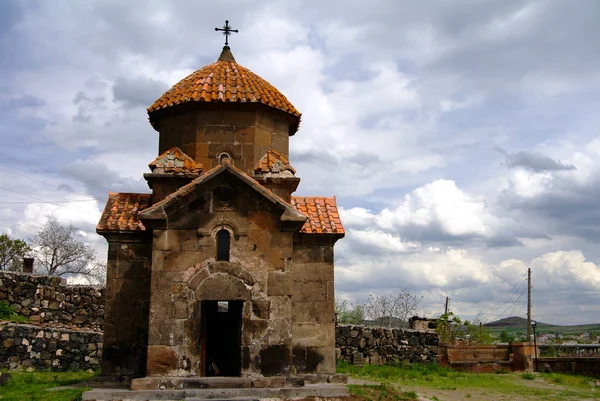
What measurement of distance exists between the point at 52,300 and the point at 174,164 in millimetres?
7496

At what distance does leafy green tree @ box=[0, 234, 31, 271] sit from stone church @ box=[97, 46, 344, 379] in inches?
643

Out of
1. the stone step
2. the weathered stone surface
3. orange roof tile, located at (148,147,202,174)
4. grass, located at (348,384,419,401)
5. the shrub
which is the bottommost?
grass, located at (348,384,419,401)

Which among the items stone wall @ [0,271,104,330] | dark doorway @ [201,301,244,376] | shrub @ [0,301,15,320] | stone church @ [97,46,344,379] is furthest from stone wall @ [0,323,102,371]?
stone church @ [97,46,344,379]

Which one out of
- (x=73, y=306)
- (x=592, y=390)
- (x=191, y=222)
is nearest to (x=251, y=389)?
(x=191, y=222)

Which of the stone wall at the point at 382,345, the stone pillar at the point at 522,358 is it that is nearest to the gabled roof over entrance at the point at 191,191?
the stone wall at the point at 382,345

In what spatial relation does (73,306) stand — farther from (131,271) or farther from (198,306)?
(198,306)

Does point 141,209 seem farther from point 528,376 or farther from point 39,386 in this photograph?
point 528,376

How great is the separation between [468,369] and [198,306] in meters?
8.56

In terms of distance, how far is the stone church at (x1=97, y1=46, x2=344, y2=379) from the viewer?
9305 mm

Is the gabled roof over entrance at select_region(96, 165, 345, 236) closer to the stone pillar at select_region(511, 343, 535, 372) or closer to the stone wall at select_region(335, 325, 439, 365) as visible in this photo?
the stone wall at select_region(335, 325, 439, 365)

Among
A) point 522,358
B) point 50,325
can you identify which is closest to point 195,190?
point 50,325

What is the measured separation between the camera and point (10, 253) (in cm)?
2516

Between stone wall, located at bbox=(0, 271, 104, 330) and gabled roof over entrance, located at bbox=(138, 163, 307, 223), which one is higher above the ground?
gabled roof over entrance, located at bbox=(138, 163, 307, 223)

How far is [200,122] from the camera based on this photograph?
1114 cm
